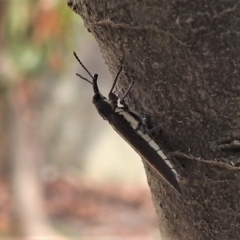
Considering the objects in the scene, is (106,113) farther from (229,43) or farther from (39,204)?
(39,204)

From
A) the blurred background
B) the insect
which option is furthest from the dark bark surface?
the blurred background

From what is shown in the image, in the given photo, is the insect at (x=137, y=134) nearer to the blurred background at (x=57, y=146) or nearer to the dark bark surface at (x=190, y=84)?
the dark bark surface at (x=190, y=84)

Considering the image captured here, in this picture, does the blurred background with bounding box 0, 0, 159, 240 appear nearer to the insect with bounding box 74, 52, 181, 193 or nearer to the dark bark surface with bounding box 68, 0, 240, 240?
the insect with bounding box 74, 52, 181, 193

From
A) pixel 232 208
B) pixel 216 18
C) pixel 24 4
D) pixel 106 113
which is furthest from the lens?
pixel 24 4

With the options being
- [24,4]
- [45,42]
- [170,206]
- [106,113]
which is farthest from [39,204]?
[170,206]

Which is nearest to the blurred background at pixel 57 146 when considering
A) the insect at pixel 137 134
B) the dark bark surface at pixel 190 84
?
the insect at pixel 137 134

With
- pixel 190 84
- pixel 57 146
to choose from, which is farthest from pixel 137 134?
pixel 57 146

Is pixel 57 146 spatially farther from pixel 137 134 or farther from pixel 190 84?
pixel 190 84
